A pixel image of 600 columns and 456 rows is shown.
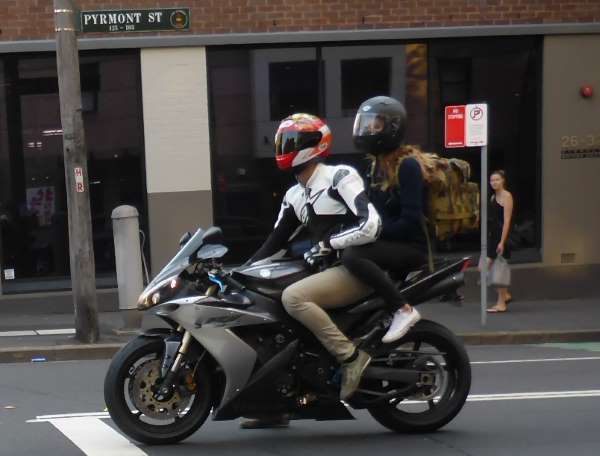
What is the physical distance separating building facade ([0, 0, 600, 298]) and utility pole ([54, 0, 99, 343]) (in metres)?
2.73

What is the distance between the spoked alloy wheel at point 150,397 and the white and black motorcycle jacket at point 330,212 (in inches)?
34.0

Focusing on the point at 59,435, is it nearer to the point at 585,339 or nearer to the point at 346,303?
the point at 346,303

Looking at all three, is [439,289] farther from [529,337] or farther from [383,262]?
[529,337]

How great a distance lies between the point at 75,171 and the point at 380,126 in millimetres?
5909

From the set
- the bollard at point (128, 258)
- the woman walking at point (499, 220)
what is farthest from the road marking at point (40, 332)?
the woman walking at point (499, 220)

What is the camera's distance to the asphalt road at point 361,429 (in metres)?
6.46

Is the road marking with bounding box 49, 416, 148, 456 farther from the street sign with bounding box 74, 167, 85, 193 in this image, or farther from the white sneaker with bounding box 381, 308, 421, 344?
the street sign with bounding box 74, 167, 85, 193

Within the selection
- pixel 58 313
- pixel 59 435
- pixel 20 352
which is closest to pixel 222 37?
pixel 58 313

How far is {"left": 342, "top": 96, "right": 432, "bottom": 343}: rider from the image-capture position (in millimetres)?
6312

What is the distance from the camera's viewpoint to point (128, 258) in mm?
11922

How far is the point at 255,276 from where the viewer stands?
6371mm

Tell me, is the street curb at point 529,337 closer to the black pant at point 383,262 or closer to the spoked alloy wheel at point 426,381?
the spoked alloy wheel at point 426,381

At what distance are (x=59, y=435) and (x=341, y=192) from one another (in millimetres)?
2522

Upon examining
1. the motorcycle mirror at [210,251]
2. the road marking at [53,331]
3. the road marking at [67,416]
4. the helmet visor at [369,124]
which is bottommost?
the road marking at [53,331]
